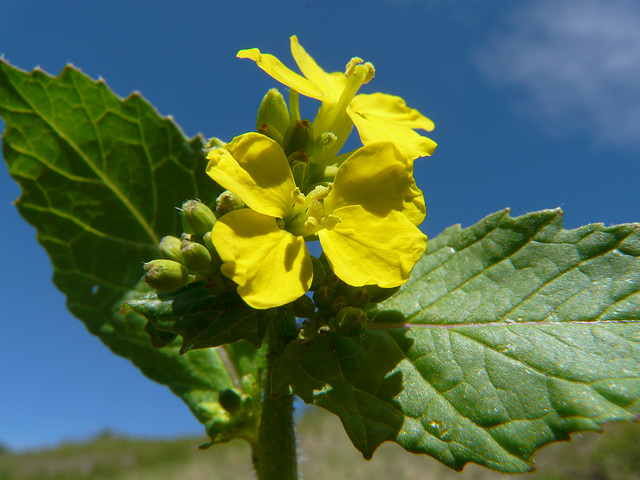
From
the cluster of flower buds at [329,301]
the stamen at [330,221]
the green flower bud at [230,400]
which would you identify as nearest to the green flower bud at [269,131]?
the stamen at [330,221]

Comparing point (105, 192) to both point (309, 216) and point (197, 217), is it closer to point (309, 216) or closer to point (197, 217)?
point (197, 217)

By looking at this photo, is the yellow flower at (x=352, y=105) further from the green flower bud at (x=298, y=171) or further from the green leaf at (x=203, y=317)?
the green leaf at (x=203, y=317)

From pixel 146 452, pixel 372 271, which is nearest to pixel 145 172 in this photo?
pixel 372 271

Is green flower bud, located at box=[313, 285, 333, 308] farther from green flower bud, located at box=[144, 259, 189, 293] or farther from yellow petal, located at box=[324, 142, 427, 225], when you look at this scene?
green flower bud, located at box=[144, 259, 189, 293]

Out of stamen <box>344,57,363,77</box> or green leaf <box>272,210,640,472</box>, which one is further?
stamen <box>344,57,363,77</box>

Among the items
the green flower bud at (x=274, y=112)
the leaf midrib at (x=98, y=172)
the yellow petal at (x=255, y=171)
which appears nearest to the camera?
the yellow petal at (x=255, y=171)

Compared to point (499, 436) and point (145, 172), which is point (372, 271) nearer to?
point (499, 436)

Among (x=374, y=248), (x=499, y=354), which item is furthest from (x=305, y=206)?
(x=499, y=354)

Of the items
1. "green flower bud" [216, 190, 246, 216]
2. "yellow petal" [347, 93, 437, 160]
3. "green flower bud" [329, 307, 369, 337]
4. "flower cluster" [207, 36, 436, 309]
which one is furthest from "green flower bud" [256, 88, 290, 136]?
"green flower bud" [329, 307, 369, 337]
